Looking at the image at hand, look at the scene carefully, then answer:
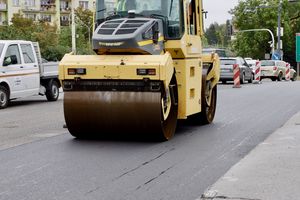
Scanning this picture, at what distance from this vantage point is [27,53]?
18.6m

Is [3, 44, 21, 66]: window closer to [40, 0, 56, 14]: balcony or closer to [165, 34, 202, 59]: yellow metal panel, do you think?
[165, 34, 202, 59]: yellow metal panel

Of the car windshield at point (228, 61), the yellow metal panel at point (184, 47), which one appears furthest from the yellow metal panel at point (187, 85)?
the car windshield at point (228, 61)

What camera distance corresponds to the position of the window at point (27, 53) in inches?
724

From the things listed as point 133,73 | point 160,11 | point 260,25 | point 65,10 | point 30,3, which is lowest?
point 133,73

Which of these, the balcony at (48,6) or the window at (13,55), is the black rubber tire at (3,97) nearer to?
the window at (13,55)

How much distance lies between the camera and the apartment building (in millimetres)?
92750

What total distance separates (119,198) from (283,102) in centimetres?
1325

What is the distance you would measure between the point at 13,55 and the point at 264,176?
1219cm

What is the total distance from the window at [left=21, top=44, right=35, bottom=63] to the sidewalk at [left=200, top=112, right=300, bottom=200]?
1058cm

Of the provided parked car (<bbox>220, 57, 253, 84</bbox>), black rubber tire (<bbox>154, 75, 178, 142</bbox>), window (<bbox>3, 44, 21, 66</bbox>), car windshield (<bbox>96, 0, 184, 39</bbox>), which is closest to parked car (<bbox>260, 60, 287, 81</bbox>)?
parked car (<bbox>220, 57, 253, 84</bbox>)

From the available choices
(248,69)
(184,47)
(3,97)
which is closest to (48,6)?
(248,69)

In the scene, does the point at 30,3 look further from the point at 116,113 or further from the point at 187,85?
the point at 116,113

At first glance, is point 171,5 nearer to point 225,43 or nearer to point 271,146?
point 271,146

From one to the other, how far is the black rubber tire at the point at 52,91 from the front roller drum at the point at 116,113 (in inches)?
381
